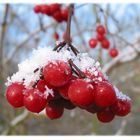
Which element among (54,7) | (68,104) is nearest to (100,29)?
(54,7)

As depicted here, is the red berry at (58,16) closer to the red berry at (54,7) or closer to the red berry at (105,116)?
the red berry at (54,7)

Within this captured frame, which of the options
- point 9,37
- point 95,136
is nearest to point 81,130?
point 9,37

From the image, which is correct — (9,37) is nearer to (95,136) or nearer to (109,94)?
(95,136)

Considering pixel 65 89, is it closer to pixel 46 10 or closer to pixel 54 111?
pixel 54 111

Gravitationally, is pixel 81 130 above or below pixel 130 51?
below

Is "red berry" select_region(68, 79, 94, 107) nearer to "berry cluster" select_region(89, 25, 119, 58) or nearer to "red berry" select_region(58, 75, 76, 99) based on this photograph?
"red berry" select_region(58, 75, 76, 99)

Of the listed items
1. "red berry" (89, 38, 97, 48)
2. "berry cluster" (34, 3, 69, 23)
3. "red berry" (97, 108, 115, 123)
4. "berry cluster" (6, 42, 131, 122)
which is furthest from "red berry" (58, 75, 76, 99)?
"red berry" (89, 38, 97, 48)

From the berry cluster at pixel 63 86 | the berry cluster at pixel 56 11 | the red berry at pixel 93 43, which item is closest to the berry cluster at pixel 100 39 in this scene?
the red berry at pixel 93 43
